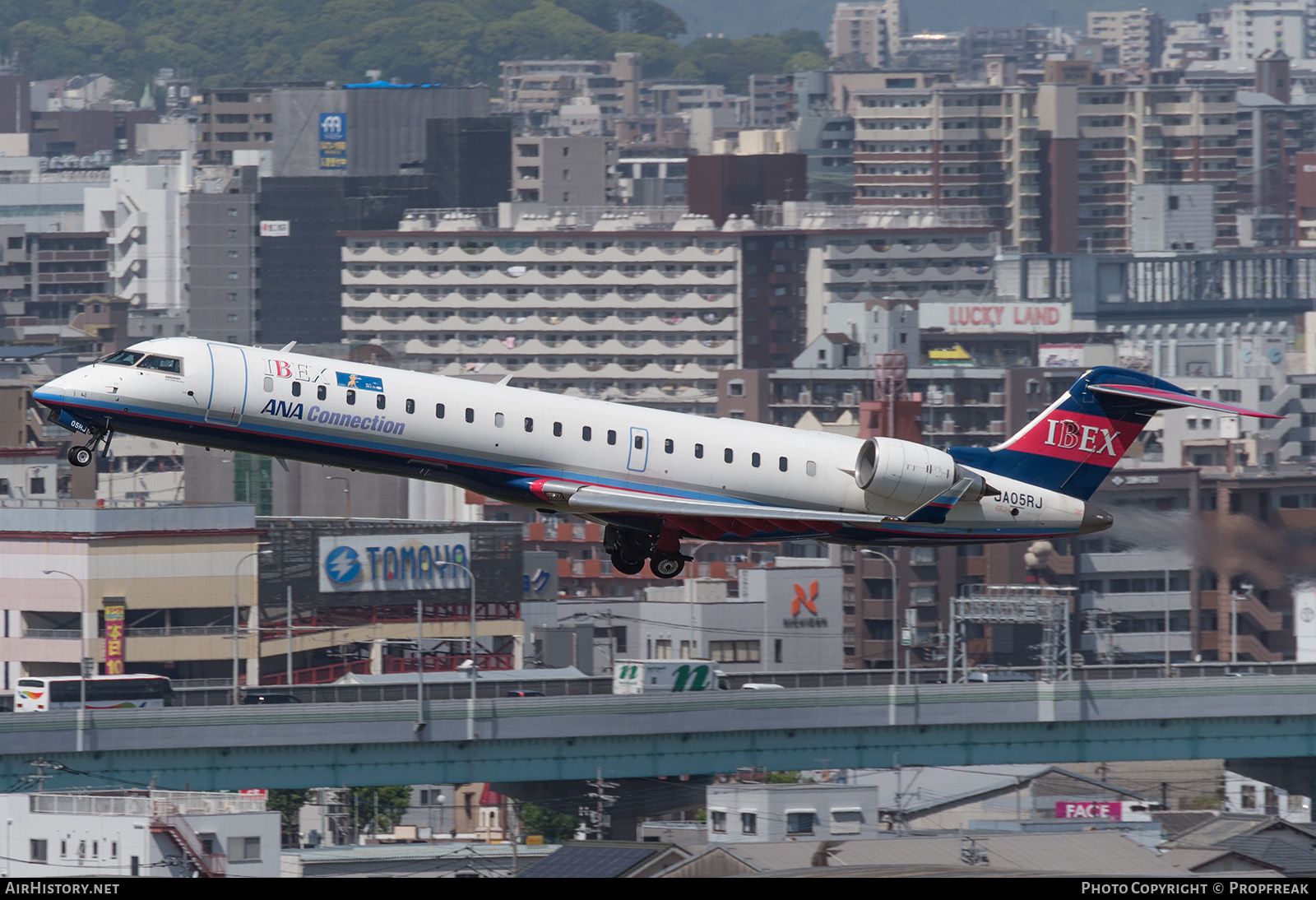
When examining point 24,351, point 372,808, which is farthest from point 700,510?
point 24,351

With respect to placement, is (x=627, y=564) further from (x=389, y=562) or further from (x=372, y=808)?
(x=389, y=562)

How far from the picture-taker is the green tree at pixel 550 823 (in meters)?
62.4

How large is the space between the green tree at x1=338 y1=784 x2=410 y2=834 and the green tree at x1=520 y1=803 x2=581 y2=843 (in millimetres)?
6150

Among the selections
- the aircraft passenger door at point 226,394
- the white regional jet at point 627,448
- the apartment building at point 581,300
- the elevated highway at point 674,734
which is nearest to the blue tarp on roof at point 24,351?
the apartment building at point 581,300

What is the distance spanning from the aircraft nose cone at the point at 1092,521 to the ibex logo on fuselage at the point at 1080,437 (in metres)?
1.21

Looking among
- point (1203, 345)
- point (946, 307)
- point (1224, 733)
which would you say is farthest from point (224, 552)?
point (1203, 345)

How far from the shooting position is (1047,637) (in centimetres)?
8294

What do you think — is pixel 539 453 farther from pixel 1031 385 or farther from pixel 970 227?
pixel 970 227

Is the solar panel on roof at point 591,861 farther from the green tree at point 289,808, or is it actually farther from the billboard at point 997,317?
the billboard at point 997,317

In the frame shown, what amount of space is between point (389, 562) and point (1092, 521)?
48.7 meters

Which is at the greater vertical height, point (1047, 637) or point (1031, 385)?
point (1031, 385)

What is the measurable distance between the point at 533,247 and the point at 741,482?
141 meters

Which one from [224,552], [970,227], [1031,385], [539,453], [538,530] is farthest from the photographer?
[970,227]
